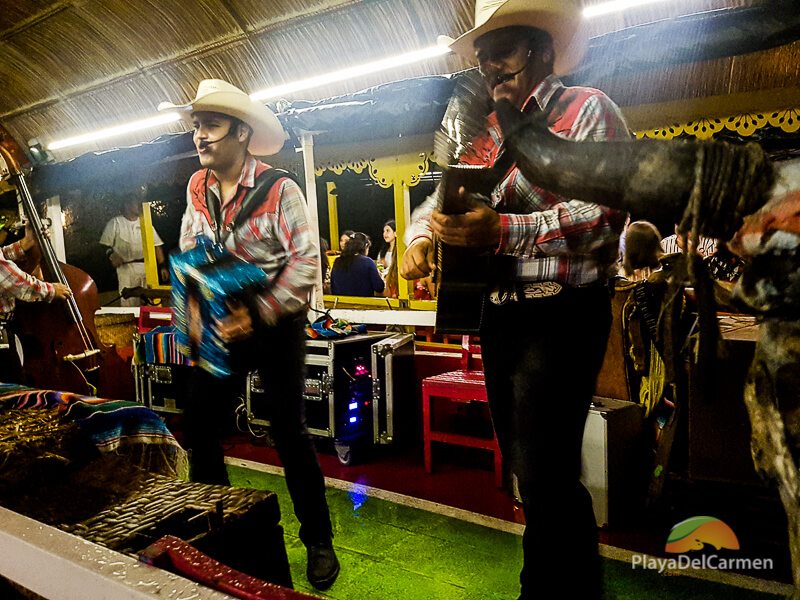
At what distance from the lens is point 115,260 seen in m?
6.36

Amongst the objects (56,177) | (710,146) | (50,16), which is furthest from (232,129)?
(56,177)

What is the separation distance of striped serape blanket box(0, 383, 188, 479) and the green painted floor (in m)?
0.77

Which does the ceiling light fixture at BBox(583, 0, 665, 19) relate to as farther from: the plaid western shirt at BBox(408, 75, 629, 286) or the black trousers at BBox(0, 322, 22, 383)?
the black trousers at BBox(0, 322, 22, 383)

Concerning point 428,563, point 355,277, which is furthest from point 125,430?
point 355,277

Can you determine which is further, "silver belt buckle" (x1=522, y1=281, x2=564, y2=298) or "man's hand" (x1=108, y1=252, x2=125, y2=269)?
"man's hand" (x1=108, y1=252, x2=125, y2=269)

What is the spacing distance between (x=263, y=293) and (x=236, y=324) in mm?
157

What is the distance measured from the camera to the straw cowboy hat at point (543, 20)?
140 cm

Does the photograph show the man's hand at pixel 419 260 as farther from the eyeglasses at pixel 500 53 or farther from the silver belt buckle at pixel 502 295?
the eyeglasses at pixel 500 53

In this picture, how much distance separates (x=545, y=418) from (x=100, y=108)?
4.86 meters

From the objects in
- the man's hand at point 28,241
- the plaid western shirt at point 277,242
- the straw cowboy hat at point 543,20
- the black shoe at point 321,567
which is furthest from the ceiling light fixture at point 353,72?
the black shoe at point 321,567

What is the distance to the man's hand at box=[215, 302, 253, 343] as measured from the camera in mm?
2137

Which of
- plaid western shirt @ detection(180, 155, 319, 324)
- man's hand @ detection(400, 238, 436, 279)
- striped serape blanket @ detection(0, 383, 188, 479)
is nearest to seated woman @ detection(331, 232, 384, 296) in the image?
plaid western shirt @ detection(180, 155, 319, 324)

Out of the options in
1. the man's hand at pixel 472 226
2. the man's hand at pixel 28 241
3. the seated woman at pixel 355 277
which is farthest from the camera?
the seated woman at pixel 355 277

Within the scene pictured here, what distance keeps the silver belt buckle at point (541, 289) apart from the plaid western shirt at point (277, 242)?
3.01 ft
